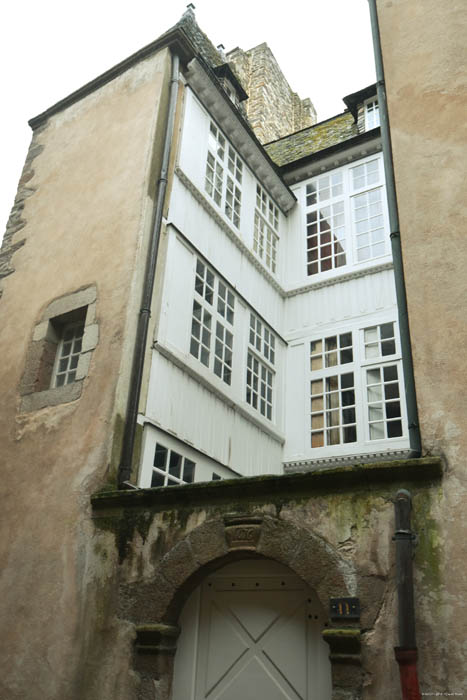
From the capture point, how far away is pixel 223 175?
9914 mm

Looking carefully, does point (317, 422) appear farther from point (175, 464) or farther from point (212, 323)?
point (175, 464)

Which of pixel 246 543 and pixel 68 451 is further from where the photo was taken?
pixel 68 451

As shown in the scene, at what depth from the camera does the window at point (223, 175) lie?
955 cm

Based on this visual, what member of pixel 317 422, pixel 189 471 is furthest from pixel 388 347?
pixel 189 471

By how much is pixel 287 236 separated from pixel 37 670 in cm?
836

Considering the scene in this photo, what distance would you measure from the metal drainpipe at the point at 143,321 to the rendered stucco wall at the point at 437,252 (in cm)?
291

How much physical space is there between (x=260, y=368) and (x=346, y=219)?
338cm

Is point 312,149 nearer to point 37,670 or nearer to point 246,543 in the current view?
point 246,543

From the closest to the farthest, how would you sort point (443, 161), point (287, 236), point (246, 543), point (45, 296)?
point (246, 543) < point (443, 161) < point (45, 296) < point (287, 236)

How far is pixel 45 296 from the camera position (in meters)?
8.20

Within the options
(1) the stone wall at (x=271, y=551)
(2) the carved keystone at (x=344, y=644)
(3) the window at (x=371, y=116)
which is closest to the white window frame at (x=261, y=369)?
(1) the stone wall at (x=271, y=551)

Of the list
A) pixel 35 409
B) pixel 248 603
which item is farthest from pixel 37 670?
pixel 35 409

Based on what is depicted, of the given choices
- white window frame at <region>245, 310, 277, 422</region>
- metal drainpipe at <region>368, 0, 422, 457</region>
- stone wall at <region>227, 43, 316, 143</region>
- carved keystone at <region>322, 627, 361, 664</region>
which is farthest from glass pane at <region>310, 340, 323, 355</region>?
stone wall at <region>227, 43, 316, 143</region>

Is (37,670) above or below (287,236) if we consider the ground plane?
below
